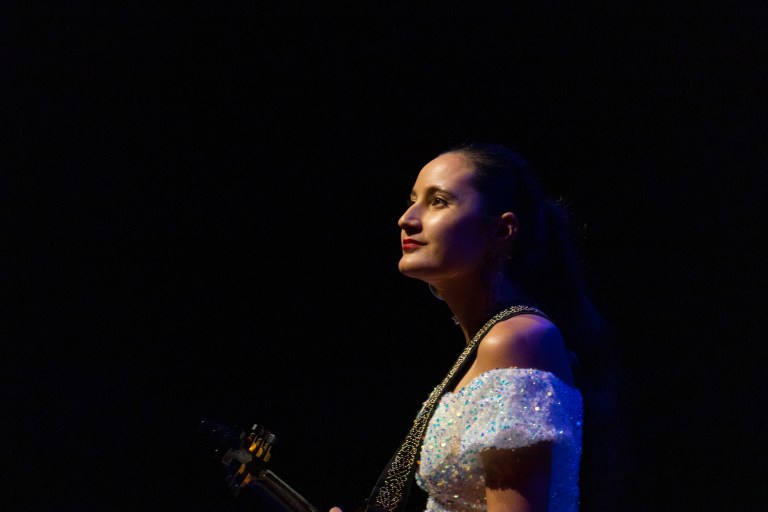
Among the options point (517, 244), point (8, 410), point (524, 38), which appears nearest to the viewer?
point (517, 244)

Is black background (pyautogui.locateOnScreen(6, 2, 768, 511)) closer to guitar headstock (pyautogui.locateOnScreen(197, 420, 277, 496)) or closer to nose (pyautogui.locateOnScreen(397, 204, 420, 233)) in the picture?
guitar headstock (pyautogui.locateOnScreen(197, 420, 277, 496))

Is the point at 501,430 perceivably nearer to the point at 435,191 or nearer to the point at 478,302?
the point at 478,302

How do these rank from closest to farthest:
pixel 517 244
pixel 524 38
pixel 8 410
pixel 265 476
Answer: pixel 517 244, pixel 265 476, pixel 8 410, pixel 524 38

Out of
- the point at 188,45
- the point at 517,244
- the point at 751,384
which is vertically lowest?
the point at 751,384

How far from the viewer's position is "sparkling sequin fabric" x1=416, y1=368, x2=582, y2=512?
122cm

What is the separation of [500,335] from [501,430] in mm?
198

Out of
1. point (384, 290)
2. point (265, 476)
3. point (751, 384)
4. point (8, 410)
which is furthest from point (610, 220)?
point (8, 410)

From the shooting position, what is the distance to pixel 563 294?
66.2 inches

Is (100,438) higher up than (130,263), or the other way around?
(130,263)

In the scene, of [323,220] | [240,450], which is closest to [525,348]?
[240,450]

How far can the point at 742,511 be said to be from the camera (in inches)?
90.6

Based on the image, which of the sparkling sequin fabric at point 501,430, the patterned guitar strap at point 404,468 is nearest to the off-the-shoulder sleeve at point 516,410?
the sparkling sequin fabric at point 501,430

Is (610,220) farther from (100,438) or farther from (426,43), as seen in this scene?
(100,438)

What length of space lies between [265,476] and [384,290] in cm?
115
